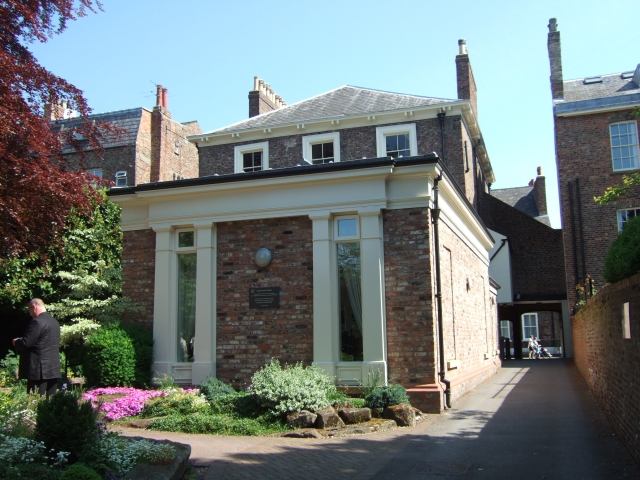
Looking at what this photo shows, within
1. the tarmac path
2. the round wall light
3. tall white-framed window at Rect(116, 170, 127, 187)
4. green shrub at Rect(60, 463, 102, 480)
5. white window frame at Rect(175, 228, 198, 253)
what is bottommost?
the tarmac path

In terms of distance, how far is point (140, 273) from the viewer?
13.2 metres

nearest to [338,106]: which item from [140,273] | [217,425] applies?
[140,273]

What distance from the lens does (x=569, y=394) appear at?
46.9 feet

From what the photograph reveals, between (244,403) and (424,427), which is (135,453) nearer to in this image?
(244,403)

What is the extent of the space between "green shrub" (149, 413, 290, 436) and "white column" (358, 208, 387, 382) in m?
2.43

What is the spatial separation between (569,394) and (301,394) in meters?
7.85

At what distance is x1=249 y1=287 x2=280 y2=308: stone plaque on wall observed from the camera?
39.1ft

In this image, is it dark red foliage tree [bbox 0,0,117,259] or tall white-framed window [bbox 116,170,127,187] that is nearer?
dark red foliage tree [bbox 0,0,117,259]

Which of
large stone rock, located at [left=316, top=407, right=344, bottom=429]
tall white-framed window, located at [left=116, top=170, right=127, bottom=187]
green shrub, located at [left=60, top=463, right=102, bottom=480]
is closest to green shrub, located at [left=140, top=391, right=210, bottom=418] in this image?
large stone rock, located at [left=316, top=407, right=344, bottom=429]

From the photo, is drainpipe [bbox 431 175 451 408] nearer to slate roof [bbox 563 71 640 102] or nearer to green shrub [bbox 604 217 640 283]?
green shrub [bbox 604 217 640 283]

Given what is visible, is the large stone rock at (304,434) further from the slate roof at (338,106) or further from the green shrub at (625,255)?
the slate roof at (338,106)

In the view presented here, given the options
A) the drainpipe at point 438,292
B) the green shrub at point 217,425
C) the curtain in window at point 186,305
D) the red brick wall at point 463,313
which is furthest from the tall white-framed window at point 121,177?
the green shrub at point 217,425

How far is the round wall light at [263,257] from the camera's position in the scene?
12023 millimetres

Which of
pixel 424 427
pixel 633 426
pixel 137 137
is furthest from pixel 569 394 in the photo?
pixel 137 137
